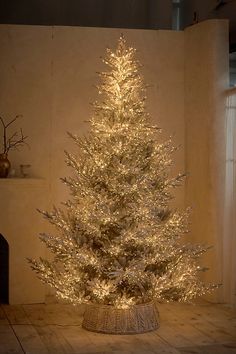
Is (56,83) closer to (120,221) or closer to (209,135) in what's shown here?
(209,135)

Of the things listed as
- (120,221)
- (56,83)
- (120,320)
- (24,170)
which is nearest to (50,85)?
(56,83)

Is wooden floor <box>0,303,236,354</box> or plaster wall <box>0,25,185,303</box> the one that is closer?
wooden floor <box>0,303,236,354</box>

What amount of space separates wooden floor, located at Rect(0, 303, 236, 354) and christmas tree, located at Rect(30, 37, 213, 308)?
0.98 feet

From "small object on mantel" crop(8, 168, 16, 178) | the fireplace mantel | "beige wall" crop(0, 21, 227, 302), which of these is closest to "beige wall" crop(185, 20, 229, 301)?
"beige wall" crop(0, 21, 227, 302)

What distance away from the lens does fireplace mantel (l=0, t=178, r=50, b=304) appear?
6.78 metres

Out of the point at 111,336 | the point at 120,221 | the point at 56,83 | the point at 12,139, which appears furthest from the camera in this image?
the point at 56,83

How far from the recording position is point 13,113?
7109 mm

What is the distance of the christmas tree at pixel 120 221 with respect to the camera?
18.5ft

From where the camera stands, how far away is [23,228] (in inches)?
269

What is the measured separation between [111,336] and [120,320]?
6.0 inches

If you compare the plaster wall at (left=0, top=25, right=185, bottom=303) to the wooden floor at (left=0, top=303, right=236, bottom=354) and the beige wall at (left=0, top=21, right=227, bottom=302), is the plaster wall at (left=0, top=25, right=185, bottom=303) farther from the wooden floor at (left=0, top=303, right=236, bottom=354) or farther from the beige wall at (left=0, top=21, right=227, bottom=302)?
the wooden floor at (left=0, top=303, right=236, bottom=354)

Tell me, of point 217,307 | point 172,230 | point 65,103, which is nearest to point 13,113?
point 65,103

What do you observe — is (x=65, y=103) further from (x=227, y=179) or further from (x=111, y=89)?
(x=227, y=179)

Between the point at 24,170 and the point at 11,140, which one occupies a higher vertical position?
the point at 11,140
